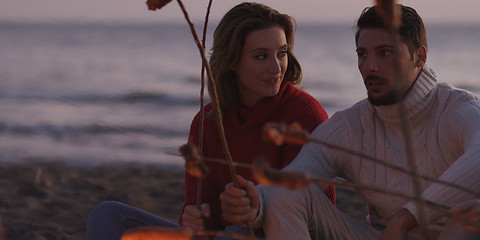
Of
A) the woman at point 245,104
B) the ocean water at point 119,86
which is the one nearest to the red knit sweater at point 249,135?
the woman at point 245,104

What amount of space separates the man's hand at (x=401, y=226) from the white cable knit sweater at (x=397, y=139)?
104 mm

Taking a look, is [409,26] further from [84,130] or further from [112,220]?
[84,130]

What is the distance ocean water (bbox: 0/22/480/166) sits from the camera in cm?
914

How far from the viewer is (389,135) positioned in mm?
2758

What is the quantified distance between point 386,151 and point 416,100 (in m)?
0.25

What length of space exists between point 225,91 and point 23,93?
11765 mm

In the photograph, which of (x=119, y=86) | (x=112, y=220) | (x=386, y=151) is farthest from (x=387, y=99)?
(x=119, y=86)

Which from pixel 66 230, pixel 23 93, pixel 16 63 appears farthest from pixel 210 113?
pixel 16 63

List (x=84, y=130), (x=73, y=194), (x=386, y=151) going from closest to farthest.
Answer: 1. (x=386, y=151)
2. (x=73, y=194)
3. (x=84, y=130)

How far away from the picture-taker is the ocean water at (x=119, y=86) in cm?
914

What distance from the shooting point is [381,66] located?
104 inches

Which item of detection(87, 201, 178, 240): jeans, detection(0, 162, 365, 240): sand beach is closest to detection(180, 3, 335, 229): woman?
detection(87, 201, 178, 240): jeans

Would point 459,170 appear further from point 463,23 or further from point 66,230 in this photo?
point 463,23

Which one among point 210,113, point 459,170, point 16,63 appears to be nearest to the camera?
point 459,170
